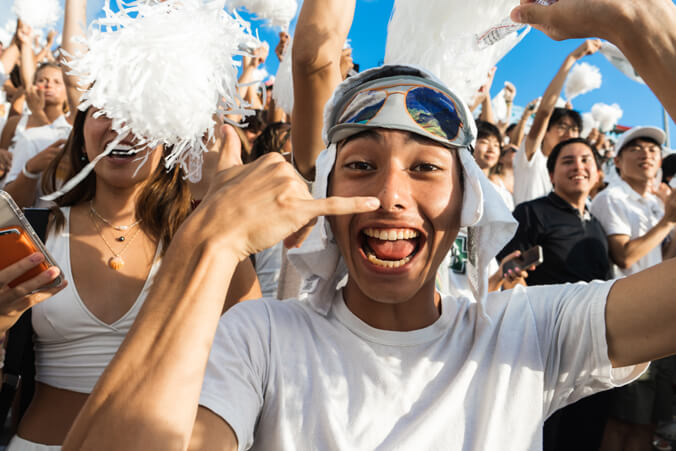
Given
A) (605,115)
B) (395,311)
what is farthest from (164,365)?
(605,115)

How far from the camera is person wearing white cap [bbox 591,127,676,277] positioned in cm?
398

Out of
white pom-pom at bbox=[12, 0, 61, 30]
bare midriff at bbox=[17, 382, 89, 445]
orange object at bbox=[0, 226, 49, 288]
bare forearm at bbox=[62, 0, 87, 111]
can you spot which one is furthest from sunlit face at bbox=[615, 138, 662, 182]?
white pom-pom at bbox=[12, 0, 61, 30]

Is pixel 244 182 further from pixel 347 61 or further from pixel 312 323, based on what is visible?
pixel 347 61

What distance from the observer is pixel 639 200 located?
4406mm

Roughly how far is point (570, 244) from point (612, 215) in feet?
2.31

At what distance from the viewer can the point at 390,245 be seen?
4.84 feet

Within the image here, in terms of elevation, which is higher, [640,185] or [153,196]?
[640,185]

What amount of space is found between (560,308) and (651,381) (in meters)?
3.12

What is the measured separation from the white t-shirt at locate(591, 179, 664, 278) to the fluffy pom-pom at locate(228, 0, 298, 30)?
3.06 meters

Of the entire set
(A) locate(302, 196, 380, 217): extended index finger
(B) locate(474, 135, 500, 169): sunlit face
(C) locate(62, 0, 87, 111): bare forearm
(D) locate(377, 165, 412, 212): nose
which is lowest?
(A) locate(302, 196, 380, 217): extended index finger

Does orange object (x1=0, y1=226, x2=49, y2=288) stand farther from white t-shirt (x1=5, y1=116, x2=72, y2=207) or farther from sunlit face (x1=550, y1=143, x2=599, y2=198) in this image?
sunlit face (x1=550, y1=143, x2=599, y2=198)

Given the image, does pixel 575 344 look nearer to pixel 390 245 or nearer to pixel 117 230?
pixel 390 245

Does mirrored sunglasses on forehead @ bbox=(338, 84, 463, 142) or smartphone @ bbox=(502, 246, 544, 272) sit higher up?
mirrored sunglasses on forehead @ bbox=(338, 84, 463, 142)

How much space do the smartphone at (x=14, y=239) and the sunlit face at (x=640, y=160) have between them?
467 centimetres
